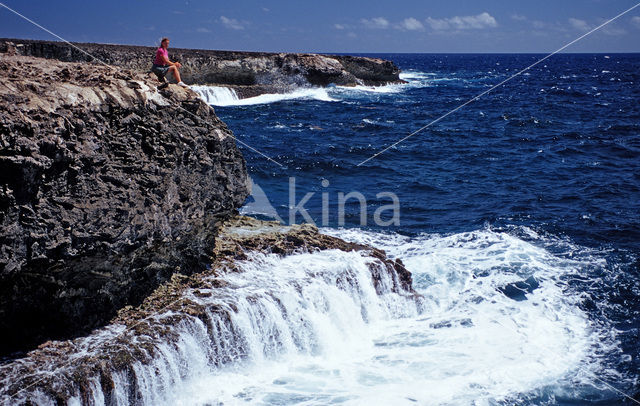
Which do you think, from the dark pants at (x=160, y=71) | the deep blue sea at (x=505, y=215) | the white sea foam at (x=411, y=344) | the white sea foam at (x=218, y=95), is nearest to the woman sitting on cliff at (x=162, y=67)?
the dark pants at (x=160, y=71)

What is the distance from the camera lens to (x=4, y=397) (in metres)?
7.62

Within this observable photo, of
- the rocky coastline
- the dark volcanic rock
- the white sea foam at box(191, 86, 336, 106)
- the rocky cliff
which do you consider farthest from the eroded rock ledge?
the rocky cliff

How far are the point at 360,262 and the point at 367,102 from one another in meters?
42.7

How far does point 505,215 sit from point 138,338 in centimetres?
1463

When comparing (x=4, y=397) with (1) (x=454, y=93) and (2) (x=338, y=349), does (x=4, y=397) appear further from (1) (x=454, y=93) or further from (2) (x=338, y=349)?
(1) (x=454, y=93)

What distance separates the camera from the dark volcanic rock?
7.96 metres

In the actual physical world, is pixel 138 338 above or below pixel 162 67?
below

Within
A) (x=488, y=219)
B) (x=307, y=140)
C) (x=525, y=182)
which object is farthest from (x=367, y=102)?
(x=488, y=219)

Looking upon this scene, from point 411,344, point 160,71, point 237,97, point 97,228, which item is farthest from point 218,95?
point 97,228

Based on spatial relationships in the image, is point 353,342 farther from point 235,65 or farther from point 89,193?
point 235,65

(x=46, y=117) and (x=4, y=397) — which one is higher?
(x=46, y=117)

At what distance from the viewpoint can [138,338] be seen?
920 cm

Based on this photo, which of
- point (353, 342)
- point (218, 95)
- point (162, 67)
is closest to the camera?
point (353, 342)

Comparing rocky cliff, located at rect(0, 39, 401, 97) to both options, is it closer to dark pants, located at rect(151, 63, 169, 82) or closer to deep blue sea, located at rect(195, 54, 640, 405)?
deep blue sea, located at rect(195, 54, 640, 405)
